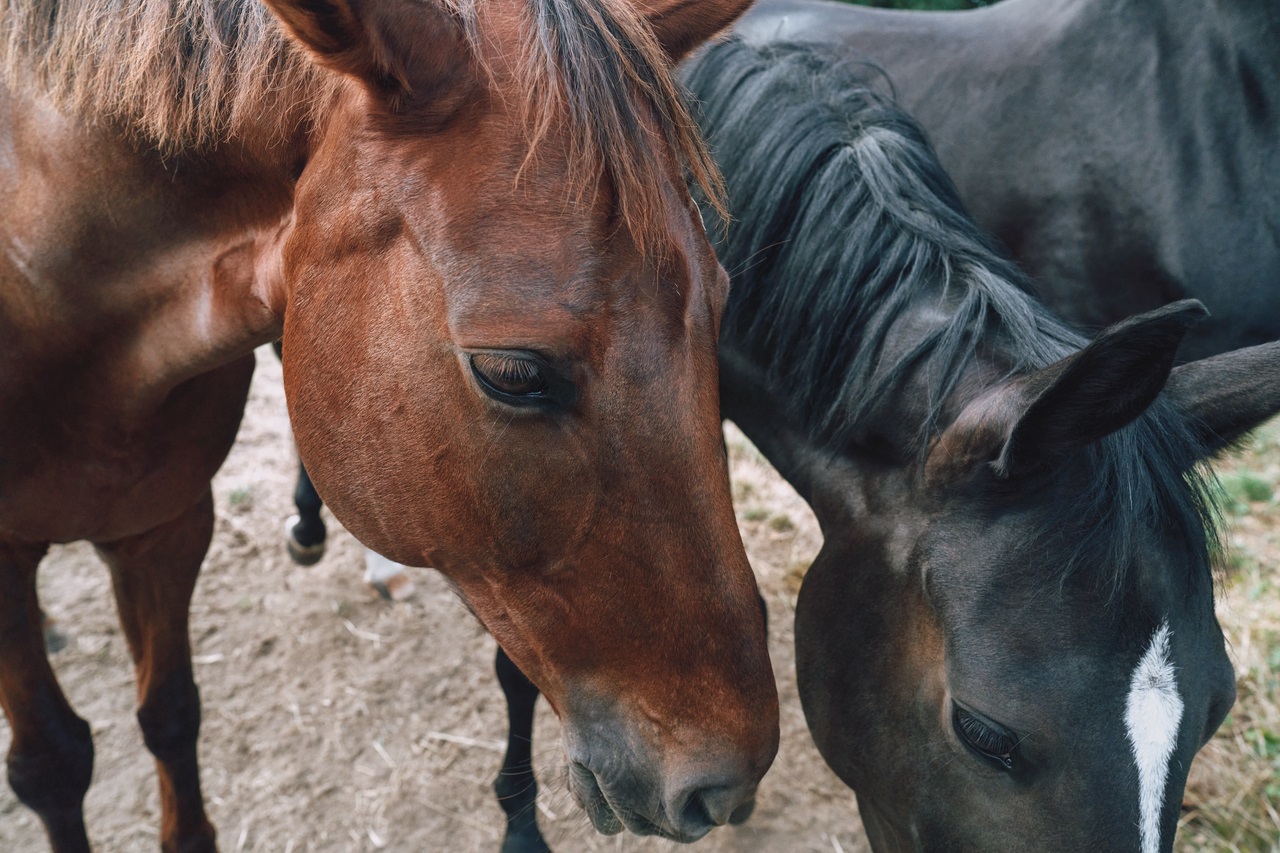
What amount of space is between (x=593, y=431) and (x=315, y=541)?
2.75m

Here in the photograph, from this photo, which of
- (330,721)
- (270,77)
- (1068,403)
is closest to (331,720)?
(330,721)

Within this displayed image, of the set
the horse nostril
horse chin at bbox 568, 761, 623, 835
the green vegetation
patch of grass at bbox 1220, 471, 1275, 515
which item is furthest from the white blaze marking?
patch of grass at bbox 1220, 471, 1275, 515

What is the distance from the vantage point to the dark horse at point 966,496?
1.43m

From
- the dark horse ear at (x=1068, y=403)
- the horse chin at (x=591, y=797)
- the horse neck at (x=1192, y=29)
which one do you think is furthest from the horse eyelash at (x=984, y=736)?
the horse neck at (x=1192, y=29)

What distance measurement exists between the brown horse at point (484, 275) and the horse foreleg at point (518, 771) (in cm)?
125

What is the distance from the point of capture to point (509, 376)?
3.92ft

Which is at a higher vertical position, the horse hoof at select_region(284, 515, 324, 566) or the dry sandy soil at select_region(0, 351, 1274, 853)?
the horse hoof at select_region(284, 515, 324, 566)

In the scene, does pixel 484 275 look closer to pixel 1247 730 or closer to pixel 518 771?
pixel 518 771

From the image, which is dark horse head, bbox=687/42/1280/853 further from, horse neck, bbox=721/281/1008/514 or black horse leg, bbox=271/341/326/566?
black horse leg, bbox=271/341/326/566

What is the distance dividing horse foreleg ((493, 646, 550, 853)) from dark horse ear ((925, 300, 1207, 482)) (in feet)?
4.87

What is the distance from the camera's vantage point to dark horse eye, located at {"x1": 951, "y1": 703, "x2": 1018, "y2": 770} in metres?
1.48

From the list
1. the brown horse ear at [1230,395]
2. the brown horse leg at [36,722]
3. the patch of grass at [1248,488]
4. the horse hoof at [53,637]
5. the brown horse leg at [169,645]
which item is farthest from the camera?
the patch of grass at [1248,488]

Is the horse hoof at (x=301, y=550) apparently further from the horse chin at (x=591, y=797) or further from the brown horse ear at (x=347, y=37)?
the brown horse ear at (x=347, y=37)

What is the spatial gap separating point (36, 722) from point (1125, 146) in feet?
10.5
